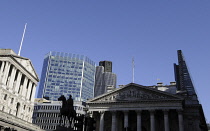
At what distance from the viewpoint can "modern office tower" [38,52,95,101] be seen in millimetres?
149625

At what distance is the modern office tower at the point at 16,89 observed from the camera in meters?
49.1

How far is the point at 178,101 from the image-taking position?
55.3 metres

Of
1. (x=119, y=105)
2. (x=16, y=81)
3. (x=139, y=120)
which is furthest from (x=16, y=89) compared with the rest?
(x=139, y=120)

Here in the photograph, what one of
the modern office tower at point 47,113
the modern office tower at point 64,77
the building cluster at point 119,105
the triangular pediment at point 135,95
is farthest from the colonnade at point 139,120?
the modern office tower at point 64,77

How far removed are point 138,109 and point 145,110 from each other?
1787 millimetres

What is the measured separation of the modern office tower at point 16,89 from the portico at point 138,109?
17415 millimetres

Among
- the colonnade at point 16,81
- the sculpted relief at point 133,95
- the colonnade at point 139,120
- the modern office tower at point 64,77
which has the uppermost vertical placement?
A: the modern office tower at point 64,77

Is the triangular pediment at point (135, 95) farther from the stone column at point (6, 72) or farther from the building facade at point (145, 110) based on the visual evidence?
the stone column at point (6, 72)

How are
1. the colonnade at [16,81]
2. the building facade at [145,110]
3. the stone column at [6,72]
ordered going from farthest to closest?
the colonnade at [16,81] < the building facade at [145,110] < the stone column at [6,72]

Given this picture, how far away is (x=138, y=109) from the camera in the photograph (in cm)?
5766

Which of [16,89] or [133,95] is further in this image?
[16,89]

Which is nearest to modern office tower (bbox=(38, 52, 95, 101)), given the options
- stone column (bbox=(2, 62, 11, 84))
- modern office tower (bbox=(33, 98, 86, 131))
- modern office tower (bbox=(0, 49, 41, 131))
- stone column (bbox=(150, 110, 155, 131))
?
modern office tower (bbox=(33, 98, 86, 131))

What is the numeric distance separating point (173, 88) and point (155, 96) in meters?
13.8

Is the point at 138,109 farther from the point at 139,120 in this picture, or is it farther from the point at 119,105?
the point at 119,105
